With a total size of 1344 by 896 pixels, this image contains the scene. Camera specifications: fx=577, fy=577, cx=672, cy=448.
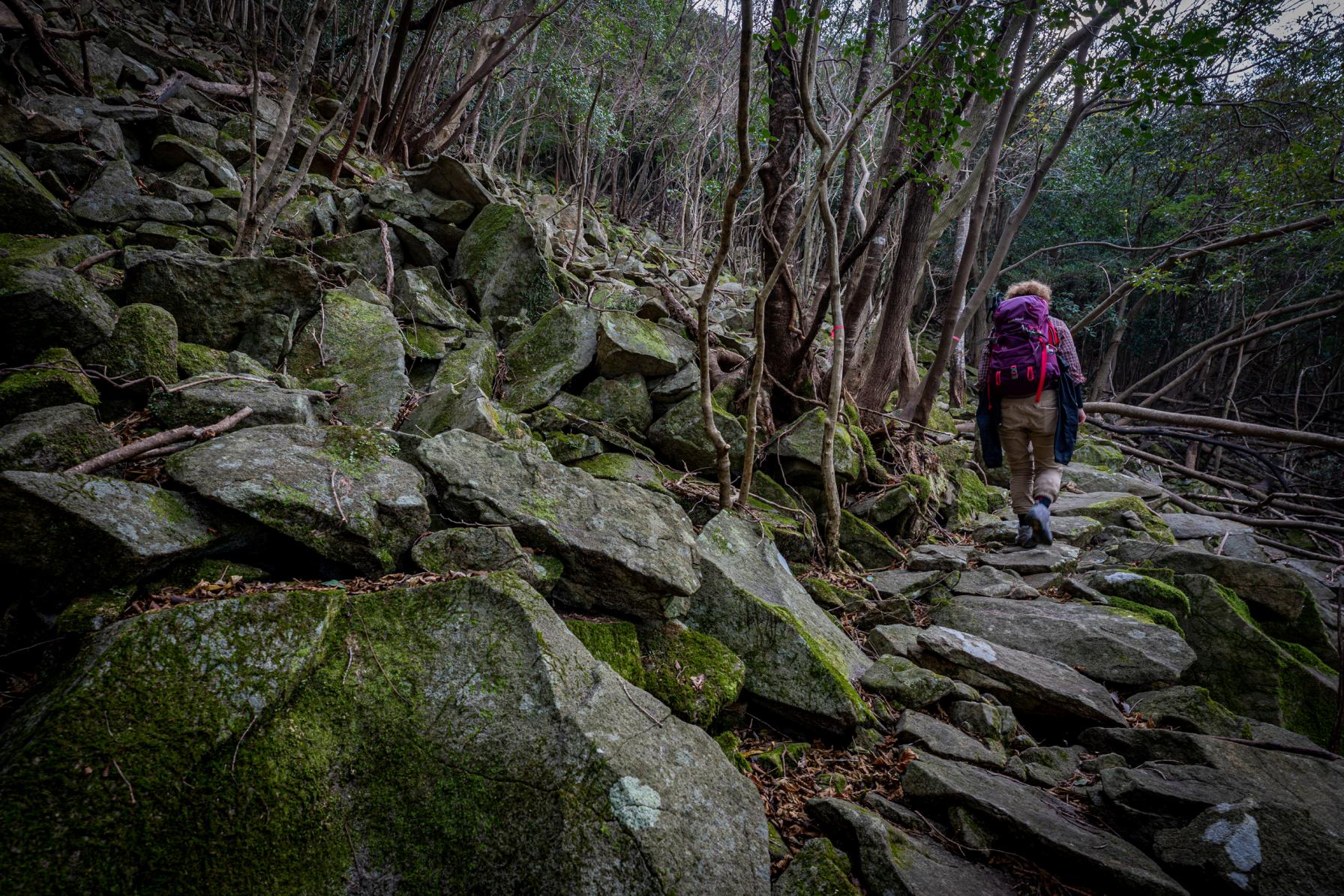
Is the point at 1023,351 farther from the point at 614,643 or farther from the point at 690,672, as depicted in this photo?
the point at 614,643

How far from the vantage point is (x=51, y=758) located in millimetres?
1596

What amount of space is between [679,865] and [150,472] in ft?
9.35

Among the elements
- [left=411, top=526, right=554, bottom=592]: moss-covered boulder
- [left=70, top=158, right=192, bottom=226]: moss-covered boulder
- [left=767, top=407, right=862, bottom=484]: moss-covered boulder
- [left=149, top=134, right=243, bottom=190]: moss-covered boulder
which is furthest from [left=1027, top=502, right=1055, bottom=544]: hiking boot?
[left=149, top=134, right=243, bottom=190]: moss-covered boulder

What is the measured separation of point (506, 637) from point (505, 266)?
5.34 meters

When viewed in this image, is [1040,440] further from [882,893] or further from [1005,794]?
[882,893]

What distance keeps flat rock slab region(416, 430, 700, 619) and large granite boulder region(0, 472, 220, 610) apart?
115 cm

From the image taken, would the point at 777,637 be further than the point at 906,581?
No

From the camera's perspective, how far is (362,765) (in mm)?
2057

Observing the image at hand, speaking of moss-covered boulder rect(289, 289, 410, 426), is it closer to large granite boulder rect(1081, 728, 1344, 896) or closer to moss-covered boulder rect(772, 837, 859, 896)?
moss-covered boulder rect(772, 837, 859, 896)

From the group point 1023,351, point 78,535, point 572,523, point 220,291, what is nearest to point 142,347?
point 220,291

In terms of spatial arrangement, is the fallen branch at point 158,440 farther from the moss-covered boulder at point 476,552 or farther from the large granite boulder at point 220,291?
the large granite boulder at point 220,291

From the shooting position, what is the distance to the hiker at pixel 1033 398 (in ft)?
18.5

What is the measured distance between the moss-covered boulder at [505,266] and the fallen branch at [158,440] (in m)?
3.73

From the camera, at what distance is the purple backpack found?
5.63m
